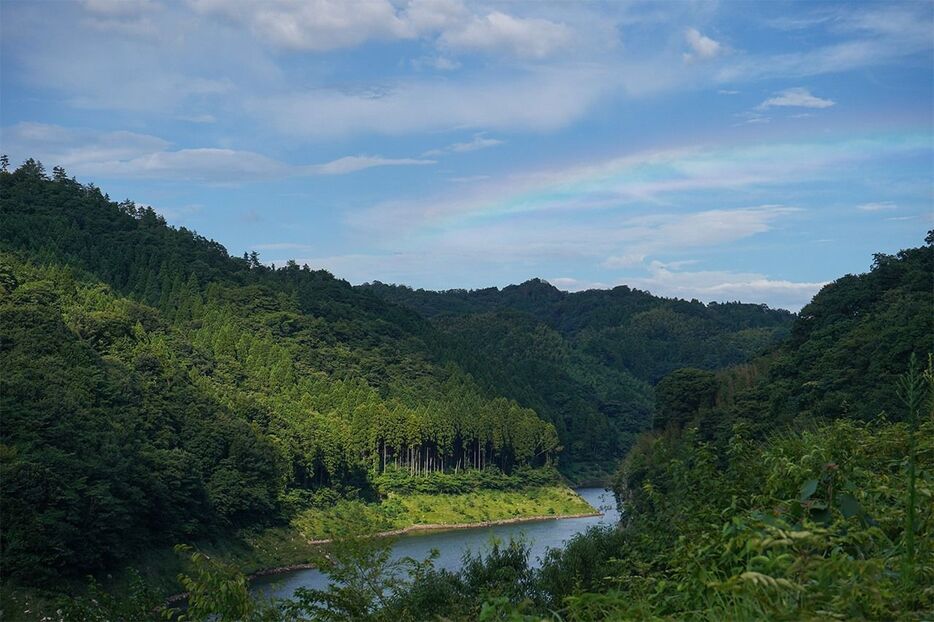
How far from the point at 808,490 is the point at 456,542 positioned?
52079 millimetres

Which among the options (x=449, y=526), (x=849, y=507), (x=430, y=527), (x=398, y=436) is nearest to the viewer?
(x=849, y=507)

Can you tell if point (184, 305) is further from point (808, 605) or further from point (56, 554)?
point (808, 605)

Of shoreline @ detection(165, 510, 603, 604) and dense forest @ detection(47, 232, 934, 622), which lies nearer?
dense forest @ detection(47, 232, 934, 622)

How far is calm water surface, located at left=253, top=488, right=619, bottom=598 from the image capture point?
41.8 metres

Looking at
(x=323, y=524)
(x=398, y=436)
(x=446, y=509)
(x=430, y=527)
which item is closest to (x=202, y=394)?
(x=323, y=524)

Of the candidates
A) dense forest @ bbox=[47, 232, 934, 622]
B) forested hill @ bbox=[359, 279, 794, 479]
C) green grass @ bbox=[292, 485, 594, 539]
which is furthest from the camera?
forested hill @ bbox=[359, 279, 794, 479]

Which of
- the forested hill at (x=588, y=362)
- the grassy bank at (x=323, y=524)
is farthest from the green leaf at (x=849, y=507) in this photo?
the forested hill at (x=588, y=362)

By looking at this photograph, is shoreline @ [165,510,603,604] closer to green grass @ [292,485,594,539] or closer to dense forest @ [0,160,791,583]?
green grass @ [292,485,594,539]

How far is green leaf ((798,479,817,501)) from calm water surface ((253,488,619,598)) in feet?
104

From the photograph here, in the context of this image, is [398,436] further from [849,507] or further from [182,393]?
[849,507]

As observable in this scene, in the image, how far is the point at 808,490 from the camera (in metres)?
5.66

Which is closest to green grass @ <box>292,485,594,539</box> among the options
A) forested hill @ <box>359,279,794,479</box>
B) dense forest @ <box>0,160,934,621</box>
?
dense forest @ <box>0,160,934,621</box>

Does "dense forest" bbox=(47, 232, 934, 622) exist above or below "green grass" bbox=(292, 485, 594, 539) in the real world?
above

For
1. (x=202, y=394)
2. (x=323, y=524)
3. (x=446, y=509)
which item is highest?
(x=202, y=394)
